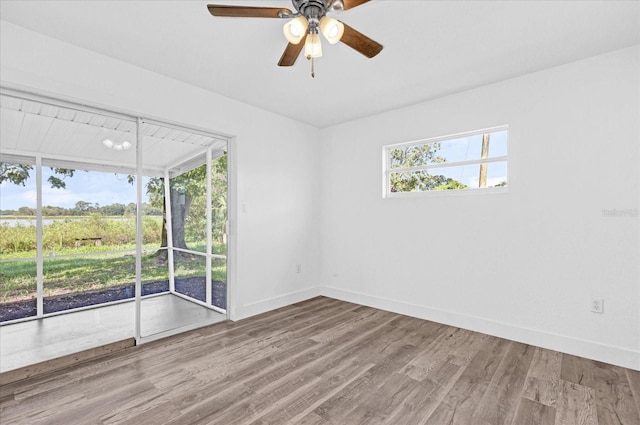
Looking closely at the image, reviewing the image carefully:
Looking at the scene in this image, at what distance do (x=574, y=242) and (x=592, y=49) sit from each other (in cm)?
170

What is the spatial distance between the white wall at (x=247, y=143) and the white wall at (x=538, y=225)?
1154 millimetres

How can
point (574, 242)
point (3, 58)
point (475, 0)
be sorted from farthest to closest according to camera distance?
point (574, 242) → point (3, 58) → point (475, 0)

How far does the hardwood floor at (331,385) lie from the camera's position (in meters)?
1.97

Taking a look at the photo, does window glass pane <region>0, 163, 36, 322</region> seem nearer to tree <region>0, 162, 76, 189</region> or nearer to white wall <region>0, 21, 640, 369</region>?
tree <region>0, 162, 76, 189</region>

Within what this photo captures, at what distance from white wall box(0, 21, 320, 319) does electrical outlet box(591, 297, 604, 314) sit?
3294mm

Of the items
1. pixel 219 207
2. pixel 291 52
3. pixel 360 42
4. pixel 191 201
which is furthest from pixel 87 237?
pixel 360 42

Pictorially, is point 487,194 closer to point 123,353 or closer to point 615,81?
point 615,81

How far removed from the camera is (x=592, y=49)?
265 centimetres

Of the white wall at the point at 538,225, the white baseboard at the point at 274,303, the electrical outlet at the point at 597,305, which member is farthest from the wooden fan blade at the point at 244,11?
the electrical outlet at the point at 597,305

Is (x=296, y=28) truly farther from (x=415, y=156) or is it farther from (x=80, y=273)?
(x=80, y=273)

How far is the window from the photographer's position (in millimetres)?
3379

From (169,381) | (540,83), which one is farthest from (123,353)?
(540,83)

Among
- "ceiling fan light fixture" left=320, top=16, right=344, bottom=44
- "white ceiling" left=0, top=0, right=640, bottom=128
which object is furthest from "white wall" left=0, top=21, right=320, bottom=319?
"ceiling fan light fixture" left=320, top=16, right=344, bottom=44

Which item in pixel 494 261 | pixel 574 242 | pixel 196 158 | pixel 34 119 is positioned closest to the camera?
pixel 34 119
